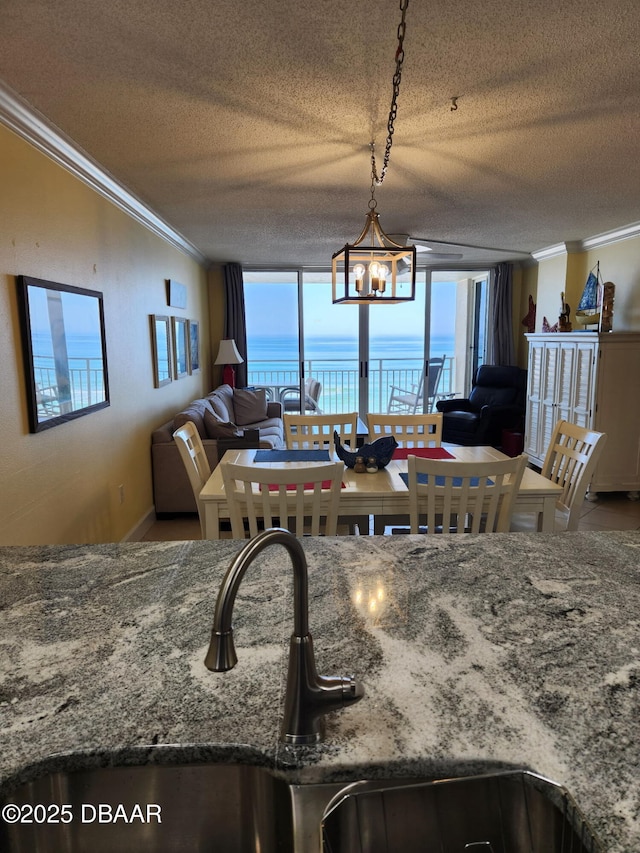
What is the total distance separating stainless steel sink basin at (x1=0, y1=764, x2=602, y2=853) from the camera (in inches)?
29.6

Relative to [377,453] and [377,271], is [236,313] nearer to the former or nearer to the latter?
[377,271]

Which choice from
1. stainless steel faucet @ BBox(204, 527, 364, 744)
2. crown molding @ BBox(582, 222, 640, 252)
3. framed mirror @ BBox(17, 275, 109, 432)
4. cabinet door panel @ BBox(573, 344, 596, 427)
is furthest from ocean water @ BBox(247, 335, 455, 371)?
stainless steel faucet @ BBox(204, 527, 364, 744)

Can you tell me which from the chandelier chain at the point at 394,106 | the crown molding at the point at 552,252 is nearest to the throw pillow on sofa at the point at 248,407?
the chandelier chain at the point at 394,106

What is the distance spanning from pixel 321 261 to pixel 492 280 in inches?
92.3

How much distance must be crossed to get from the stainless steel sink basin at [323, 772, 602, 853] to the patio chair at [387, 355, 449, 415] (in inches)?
271

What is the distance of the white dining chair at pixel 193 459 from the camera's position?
2545 mm

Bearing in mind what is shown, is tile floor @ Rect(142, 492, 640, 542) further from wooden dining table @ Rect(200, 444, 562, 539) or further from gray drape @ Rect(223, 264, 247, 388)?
gray drape @ Rect(223, 264, 247, 388)

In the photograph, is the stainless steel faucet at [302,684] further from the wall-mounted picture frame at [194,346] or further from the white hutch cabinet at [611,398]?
the wall-mounted picture frame at [194,346]

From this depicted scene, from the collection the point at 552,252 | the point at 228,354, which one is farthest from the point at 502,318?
the point at 228,354

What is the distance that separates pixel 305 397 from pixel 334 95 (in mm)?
5601

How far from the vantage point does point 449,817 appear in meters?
0.78

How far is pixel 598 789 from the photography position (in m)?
0.70

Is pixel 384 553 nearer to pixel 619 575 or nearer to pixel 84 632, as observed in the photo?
pixel 619 575

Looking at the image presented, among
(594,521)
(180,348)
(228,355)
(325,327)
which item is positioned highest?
(325,327)
